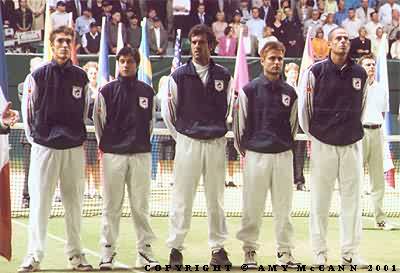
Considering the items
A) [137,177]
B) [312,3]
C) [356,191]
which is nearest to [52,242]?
[137,177]

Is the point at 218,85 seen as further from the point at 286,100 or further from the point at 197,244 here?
the point at 197,244

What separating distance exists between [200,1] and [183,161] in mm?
17898

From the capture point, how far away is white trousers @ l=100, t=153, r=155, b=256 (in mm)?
11367

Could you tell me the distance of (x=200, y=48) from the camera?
11516mm

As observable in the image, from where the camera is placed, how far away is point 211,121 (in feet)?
37.6

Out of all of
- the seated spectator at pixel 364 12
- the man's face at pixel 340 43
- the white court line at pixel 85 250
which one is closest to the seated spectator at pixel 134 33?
the seated spectator at pixel 364 12

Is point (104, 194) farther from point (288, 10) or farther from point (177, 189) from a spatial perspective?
point (288, 10)

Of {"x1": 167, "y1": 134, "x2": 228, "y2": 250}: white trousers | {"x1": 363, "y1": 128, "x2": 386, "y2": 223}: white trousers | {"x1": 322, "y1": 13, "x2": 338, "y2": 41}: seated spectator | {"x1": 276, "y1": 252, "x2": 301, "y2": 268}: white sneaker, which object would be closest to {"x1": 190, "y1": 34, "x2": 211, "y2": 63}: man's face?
{"x1": 167, "y1": 134, "x2": 228, "y2": 250}: white trousers

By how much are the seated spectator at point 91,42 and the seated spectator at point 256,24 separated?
167 inches

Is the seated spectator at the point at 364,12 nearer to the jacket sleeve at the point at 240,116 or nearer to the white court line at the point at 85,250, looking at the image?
the white court line at the point at 85,250

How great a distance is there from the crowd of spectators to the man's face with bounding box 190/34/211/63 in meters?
15.0

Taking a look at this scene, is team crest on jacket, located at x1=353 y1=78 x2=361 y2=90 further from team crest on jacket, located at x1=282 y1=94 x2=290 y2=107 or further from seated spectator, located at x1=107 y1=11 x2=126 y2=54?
seated spectator, located at x1=107 y1=11 x2=126 y2=54

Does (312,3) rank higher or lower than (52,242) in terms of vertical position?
higher

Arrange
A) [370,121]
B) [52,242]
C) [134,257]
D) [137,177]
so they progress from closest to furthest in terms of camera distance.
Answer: [137,177] → [134,257] → [52,242] → [370,121]
